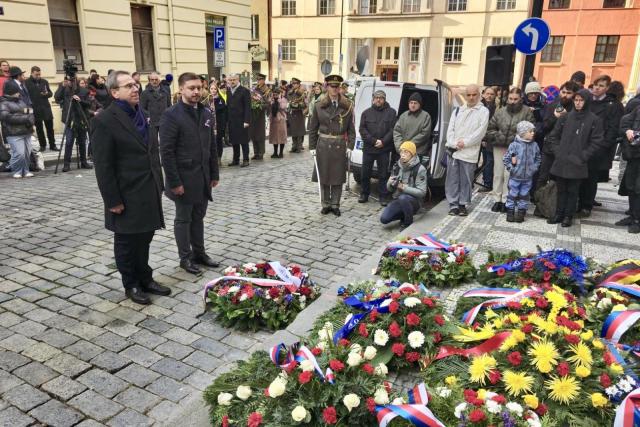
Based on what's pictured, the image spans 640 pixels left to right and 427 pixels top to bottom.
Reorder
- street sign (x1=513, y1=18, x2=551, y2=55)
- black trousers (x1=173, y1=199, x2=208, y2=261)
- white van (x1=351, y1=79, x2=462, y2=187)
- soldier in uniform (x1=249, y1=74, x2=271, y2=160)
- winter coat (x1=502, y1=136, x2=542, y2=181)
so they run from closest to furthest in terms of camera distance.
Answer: black trousers (x1=173, y1=199, x2=208, y2=261), winter coat (x1=502, y1=136, x2=542, y2=181), street sign (x1=513, y1=18, x2=551, y2=55), white van (x1=351, y1=79, x2=462, y2=187), soldier in uniform (x1=249, y1=74, x2=271, y2=160)

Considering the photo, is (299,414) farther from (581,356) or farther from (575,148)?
(575,148)

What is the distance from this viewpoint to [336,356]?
2994mm

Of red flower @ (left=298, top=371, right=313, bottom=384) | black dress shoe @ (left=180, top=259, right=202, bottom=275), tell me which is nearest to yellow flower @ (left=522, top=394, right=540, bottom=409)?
red flower @ (left=298, top=371, right=313, bottom=384)

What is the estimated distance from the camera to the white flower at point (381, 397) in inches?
104

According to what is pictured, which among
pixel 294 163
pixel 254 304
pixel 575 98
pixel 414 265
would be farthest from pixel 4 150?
pixel 575 98

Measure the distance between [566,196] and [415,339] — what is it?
470 cm

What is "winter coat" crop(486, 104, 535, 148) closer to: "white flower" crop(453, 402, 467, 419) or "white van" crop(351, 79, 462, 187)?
"white van" crop(351, 79, 462, 187)

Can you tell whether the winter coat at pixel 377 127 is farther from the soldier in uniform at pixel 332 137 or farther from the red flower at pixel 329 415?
the red flower at pixel 329 415

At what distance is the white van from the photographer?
8.34 meters

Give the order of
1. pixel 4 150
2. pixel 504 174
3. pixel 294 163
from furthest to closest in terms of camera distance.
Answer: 1. pixel 294 163
2. pixel 4 150
3. pixel 504 174

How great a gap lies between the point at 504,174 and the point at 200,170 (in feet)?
15.8

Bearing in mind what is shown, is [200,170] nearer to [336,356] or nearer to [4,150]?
[336,356]

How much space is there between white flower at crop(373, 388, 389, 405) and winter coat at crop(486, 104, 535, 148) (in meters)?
5.80

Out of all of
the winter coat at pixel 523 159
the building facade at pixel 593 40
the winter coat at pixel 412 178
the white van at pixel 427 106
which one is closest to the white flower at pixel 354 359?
the winter coat at pixel 412 178
